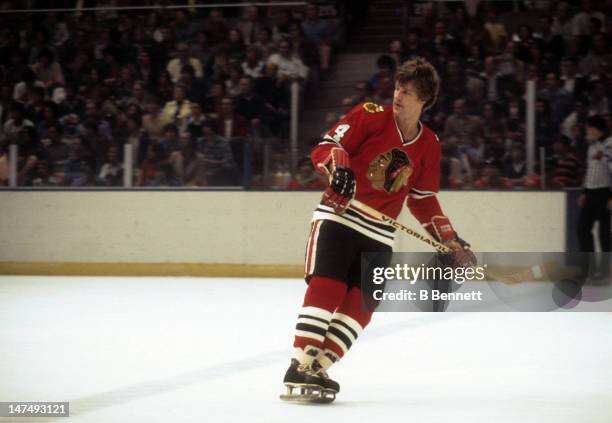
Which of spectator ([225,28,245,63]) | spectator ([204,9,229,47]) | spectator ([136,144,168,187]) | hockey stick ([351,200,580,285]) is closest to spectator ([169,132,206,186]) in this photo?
spectator ([136,144,168,187])

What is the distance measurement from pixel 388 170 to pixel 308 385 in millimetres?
888

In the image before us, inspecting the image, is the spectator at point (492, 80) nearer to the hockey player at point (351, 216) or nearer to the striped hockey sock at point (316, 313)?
the hockey player at point (351, 216)

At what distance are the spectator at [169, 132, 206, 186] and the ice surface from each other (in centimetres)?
182

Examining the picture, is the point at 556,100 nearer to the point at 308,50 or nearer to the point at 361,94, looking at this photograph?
the point at 361,94

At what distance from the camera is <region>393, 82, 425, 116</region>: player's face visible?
4168 mm

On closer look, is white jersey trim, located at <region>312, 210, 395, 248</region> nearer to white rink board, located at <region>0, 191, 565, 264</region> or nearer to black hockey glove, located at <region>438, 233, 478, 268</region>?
black hockey glove, located at <region>438, 233, 478, 268</region>

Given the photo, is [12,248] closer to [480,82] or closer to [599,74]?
[480,82]

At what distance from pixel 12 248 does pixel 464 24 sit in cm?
509

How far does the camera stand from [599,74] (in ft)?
33.2

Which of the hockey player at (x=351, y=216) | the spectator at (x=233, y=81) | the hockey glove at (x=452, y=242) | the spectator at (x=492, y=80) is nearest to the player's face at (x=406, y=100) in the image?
the hockey player at (x=351, y=216)

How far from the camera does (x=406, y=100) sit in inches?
165

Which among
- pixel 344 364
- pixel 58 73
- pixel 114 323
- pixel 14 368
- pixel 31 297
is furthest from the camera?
pixel 58 73

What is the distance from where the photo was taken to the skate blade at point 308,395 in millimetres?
4027

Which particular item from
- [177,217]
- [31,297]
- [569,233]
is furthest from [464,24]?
[31,297]
